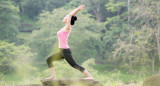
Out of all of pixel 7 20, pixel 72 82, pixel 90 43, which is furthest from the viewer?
pixel 7 20

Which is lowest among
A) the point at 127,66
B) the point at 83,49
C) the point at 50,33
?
the point at 127,66

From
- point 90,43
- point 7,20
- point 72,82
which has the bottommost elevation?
point 90,43

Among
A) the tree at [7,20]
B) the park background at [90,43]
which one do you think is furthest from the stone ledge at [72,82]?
the tree at [7,20]

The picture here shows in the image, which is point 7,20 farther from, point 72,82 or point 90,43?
point 72,82

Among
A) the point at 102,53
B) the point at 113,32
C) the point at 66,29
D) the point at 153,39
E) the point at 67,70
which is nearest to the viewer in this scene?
the point at 66,29

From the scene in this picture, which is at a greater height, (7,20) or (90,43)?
(7,20)

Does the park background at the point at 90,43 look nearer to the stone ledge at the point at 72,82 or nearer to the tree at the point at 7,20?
the tree at the point at 7,20

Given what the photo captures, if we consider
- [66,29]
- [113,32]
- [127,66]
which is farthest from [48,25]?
[66,29]

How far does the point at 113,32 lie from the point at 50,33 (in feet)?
26.8


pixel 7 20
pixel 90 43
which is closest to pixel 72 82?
pixel 90 43

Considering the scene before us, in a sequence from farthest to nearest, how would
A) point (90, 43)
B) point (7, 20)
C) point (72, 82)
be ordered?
1. point (7, 20)
2. point (90, 43)
3. point (72, 82)

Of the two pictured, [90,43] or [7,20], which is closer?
[90,43]

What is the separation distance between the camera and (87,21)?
27.5 metres

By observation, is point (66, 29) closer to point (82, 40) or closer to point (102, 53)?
point (82, 40)
